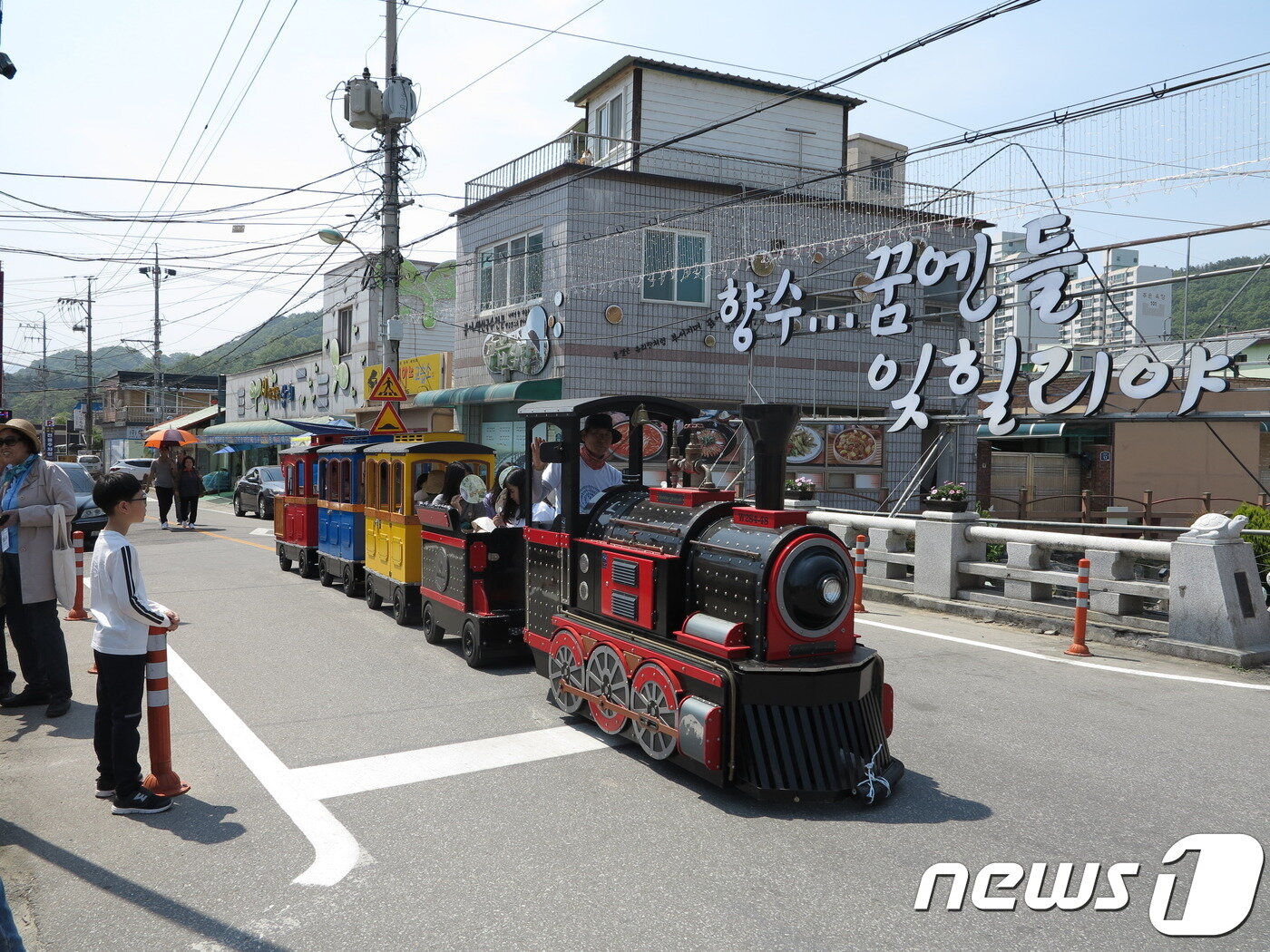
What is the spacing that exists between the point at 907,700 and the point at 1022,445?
20.8 m

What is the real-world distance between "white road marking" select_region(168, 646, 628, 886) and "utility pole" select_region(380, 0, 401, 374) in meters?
11.0

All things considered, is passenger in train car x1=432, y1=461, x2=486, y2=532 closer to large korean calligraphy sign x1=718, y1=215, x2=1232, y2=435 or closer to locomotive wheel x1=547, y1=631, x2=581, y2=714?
locomotive wheel x1=547, y1=631, x2=581, y2=714

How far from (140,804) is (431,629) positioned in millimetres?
4414

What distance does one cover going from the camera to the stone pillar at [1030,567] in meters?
10.5

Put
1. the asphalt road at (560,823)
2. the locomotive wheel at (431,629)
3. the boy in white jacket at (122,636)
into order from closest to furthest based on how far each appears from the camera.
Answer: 1. the asphalt road at (560,823)
2. the boy in white jacket at (122,636)
3. the locomotive wheel at (431,629)

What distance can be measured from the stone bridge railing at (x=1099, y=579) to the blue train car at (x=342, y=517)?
20.1 ft

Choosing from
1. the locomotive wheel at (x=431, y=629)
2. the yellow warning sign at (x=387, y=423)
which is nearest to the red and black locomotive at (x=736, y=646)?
the locomotive wheel at (x=431, y=629)

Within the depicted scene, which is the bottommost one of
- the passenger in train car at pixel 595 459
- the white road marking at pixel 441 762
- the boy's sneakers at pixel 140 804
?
the white road marking at pixel 441 762

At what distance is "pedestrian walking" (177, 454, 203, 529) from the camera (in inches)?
848

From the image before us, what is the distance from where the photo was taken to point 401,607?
33.0 feet

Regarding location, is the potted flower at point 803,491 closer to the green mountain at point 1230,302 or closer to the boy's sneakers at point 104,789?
the green mountain at point 1230,302

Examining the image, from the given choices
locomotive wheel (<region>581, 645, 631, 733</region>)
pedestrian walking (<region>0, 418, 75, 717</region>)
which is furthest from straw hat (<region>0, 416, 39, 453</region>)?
locomotive wheel (<region>581, 645, 631, 733</region>)

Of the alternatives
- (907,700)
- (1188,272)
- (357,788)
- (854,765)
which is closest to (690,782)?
(854,765)

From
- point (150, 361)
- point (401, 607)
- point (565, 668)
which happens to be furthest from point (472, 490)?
point (150, 361)
